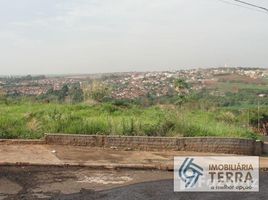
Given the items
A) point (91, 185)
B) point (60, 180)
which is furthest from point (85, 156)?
point (91, 185)

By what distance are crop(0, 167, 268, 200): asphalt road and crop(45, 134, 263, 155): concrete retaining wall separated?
2019mm

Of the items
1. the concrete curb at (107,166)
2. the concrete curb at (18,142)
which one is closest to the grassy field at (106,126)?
the concrete curb at (18,142)

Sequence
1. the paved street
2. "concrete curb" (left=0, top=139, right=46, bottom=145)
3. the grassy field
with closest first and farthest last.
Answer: the paved street, "concrete curb" (left=0, top=139, right=46, bottom=145), the grassy field

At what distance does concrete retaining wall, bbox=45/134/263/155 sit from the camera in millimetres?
11195

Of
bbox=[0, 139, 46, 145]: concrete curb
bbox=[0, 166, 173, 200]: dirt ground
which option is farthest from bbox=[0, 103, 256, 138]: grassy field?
bbox=[0, 166, 173, 200]: dirt ground

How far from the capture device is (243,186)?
801 cm

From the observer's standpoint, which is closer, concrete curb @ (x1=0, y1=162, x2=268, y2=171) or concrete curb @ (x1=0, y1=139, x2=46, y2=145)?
concrete curb @ (x1=0, y1=162, x2=268, y2=171)

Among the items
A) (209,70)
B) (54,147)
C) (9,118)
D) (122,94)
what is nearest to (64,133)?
(54,147)

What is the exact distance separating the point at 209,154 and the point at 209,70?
3043 centimetres

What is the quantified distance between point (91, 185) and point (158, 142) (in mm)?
3718

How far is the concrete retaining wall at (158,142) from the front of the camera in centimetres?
1120

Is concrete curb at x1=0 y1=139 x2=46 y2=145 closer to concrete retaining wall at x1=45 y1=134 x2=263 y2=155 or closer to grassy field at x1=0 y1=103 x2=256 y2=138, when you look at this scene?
concrete retaining wall at x1=45 y1=134 x2=263 y2=155

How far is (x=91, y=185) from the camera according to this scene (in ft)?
25.5

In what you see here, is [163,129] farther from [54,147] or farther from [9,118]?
[9,118]
